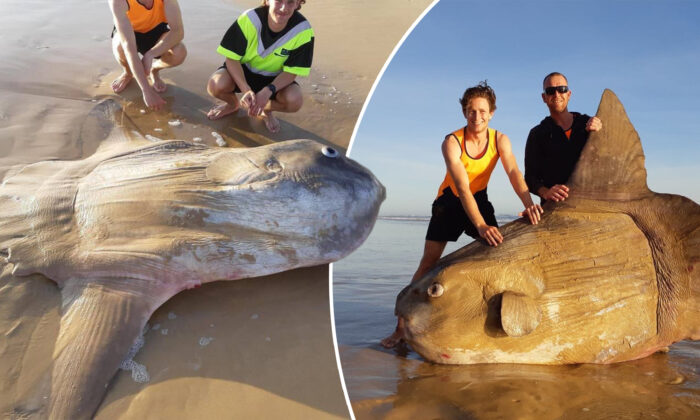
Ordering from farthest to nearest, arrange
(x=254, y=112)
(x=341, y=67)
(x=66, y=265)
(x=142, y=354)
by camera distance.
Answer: (x=341, y=67)
(x=254, y=112)
(x=66, y=265)
(x=142, y=354)

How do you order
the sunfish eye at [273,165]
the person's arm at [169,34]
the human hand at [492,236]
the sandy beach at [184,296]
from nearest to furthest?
the sandy beach at [184,296] → the sunfish eye at [273,165] → the human hand at [492,236] → the person's arm at [169,34]

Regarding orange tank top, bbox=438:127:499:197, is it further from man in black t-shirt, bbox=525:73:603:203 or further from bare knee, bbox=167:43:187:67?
bare knee, bbox=167:43:187:67

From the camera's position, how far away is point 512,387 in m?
2.82

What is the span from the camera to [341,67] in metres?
7.25

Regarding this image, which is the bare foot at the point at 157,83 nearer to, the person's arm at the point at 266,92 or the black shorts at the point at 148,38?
the black shorts at the point at 148,38

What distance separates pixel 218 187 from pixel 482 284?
1801 millimetres

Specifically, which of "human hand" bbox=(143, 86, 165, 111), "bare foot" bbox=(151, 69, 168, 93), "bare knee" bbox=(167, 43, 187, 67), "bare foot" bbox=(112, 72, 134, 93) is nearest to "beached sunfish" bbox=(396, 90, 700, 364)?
"human hand" bbox=(143, 86, 165, 111)

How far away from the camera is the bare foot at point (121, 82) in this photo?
5347mm

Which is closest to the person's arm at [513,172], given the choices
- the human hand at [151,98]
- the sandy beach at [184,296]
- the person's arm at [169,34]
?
the sandy beach at [184,296]

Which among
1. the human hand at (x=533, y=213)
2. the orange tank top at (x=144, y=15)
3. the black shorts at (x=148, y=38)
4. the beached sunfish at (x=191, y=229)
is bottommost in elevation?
the beached sunfish at (x=191, y=229)

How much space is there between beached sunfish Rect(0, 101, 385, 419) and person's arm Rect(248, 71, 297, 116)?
5.94ft

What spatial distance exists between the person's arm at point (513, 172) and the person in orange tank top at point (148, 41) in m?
3.50

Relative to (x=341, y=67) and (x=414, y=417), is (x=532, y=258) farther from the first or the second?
(x=341, y=67)

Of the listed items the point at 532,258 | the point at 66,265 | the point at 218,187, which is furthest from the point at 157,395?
the point at 532,258
